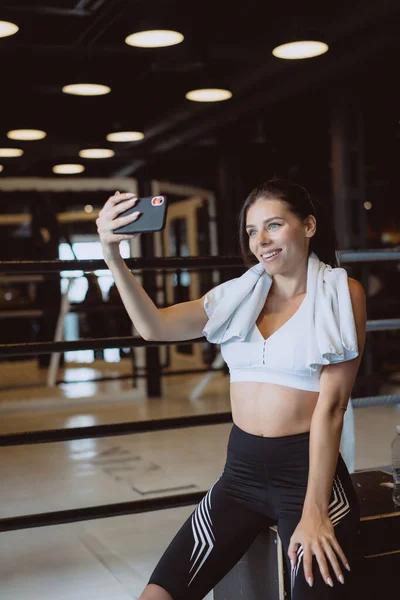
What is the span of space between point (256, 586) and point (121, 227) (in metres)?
1.02

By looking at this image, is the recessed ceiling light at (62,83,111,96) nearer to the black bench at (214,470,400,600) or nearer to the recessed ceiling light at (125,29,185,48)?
the recessed ceiling light at (125,29,185,48)

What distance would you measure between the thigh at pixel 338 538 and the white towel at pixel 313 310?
0.30 metres

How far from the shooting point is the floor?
289 centimetres

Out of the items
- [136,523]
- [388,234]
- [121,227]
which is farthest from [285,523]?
[388,234]

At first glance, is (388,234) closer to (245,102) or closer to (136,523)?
(245,102)

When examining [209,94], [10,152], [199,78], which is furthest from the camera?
[10,152]

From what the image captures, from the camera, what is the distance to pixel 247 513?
1.90m

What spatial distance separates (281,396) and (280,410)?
34 mm

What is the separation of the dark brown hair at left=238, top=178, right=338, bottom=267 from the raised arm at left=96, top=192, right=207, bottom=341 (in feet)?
0.81

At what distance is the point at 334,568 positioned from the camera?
1.67 m

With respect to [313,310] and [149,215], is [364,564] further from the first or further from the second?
[149,215]

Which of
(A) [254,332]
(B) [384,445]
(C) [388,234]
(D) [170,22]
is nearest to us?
(A) [254,332]

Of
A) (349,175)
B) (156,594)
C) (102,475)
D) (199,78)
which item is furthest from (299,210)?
(349,175)

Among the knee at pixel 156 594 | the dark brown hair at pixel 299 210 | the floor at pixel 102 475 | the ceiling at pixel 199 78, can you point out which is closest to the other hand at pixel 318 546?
the knee at pixel 156 594
